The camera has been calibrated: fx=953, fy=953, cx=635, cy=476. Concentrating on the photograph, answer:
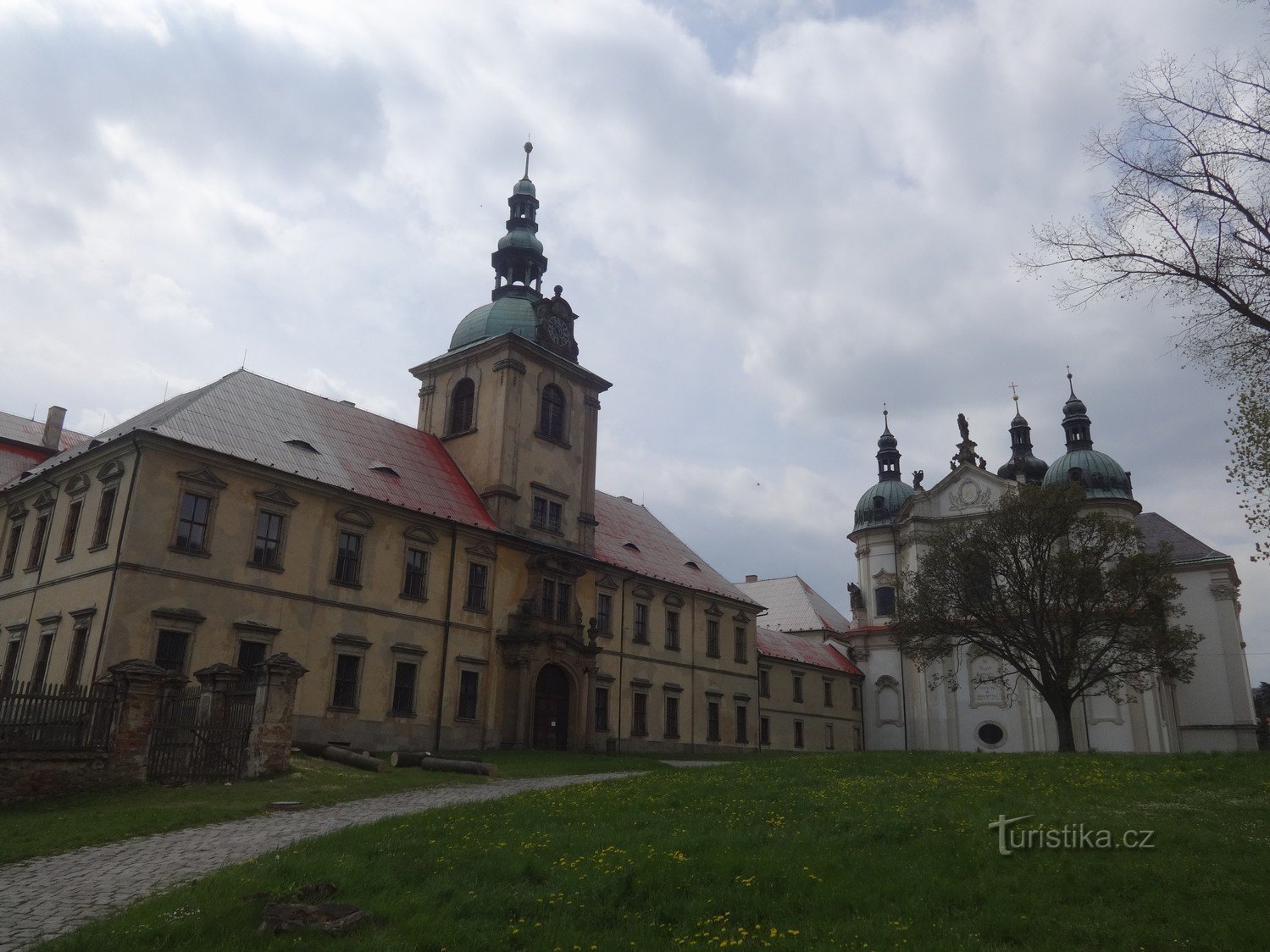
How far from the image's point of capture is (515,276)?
150 ft

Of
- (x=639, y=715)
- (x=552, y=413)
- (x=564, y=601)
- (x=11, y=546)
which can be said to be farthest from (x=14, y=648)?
(x=639, y=715)

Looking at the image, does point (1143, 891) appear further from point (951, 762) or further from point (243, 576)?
point (243, 576)

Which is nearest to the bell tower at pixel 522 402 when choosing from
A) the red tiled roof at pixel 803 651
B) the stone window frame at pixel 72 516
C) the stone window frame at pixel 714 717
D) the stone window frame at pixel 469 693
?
the stone window frame at pixel 469 693

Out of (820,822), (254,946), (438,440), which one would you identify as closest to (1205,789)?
(820,822)

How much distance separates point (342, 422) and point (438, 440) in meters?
5.48

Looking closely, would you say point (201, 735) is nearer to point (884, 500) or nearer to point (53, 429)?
point (53, 429)

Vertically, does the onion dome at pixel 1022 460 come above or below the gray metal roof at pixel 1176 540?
above

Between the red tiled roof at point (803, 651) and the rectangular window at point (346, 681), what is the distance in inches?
1107

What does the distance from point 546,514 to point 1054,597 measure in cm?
2061

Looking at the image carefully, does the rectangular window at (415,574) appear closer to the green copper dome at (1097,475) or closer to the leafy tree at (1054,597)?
the leafy tree at (1054,597)

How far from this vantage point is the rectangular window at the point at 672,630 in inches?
1818

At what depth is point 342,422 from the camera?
3781cm

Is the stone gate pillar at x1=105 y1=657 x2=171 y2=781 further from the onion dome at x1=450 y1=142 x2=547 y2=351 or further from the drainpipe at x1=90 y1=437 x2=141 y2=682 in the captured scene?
the onion dome at x1=450 y1=142 x2=547 y2=351

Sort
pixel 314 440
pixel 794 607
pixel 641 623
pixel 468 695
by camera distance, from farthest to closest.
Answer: pixel 794 607 < pixel 641 623 < pixel 468 695 < pixel 314 440
